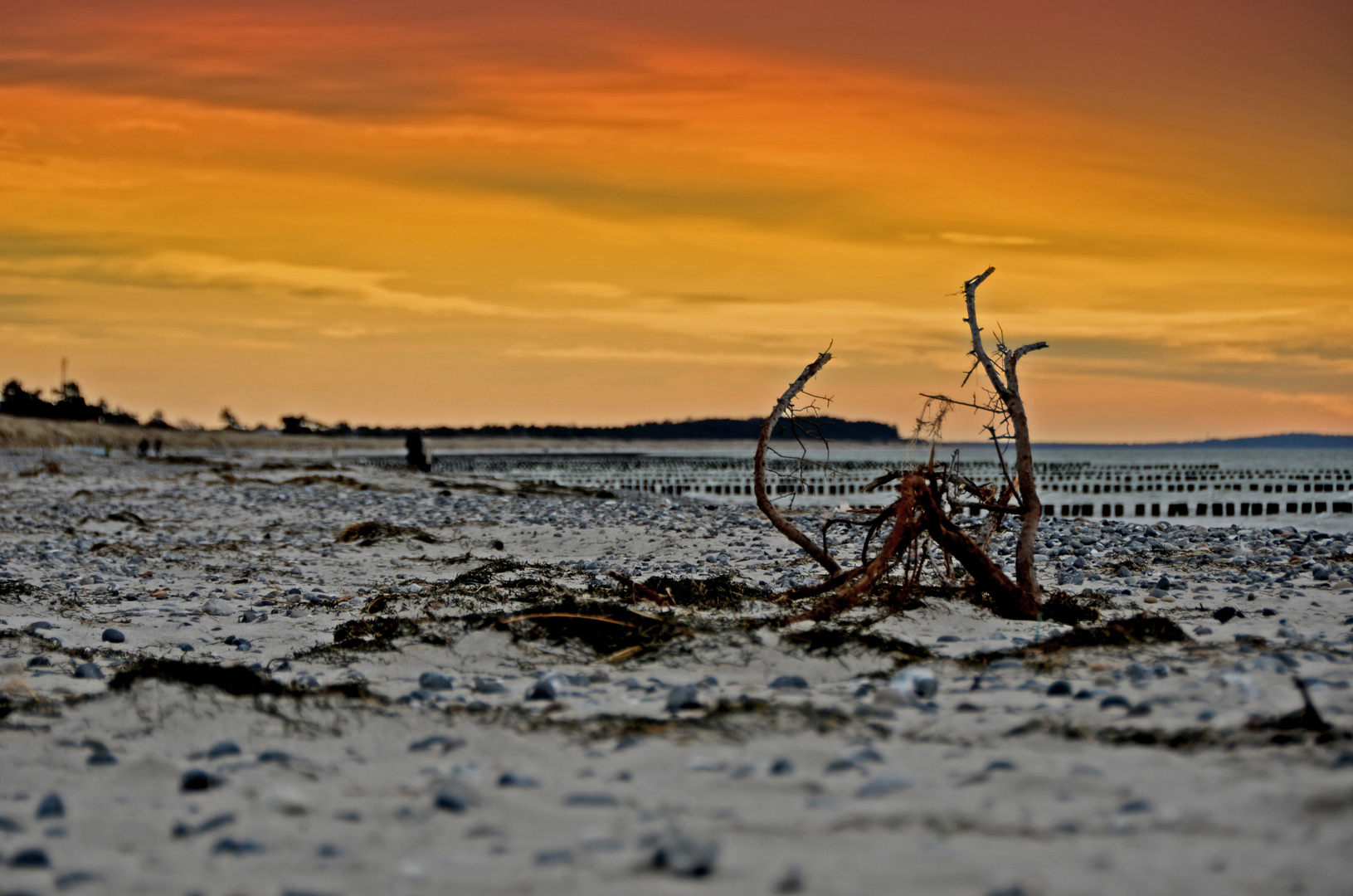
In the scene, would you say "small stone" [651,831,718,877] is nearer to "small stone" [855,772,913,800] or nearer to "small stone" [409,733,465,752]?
"small stone" [855,772,913,800]

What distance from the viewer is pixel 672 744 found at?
5047 millimetres

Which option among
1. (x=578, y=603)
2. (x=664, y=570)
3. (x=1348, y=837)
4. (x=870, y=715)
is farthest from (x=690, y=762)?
(x=664, y=570)

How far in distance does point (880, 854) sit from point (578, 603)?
521 cm

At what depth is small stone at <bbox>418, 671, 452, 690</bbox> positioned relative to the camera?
658 cm

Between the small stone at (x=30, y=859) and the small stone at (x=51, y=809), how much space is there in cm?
50

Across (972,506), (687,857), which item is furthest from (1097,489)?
(687,857)

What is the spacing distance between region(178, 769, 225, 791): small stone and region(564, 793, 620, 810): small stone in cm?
156

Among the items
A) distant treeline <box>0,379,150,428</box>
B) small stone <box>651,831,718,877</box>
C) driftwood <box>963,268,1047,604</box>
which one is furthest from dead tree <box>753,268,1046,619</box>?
distant treeline <box>0,379,150,428</box>

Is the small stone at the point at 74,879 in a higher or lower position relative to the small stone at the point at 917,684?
lower

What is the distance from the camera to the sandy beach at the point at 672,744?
358cm

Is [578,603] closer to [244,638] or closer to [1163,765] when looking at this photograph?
[244,638]

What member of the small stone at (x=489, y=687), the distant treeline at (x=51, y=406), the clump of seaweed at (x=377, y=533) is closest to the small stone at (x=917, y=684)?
→ the small stone at (x=489, y=687)

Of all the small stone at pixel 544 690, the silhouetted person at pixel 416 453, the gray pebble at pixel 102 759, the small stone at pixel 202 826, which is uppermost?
the silhouetted person at pixel 416 453

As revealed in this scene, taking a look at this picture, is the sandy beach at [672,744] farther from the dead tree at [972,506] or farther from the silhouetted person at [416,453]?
the silhouetted person at [416,453]
